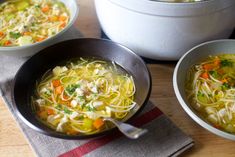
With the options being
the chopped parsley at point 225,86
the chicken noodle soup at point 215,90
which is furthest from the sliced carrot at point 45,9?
the chopped parsley at point 225,86

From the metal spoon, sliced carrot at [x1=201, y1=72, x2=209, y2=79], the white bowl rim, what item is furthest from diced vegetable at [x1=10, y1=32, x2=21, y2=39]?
sliced carrot at [x1=201, y1=72, x2=209, y2=79]

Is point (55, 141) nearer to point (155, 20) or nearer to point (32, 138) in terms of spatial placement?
point (32, 138)

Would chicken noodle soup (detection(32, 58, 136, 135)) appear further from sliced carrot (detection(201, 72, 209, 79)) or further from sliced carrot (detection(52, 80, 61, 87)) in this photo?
sliced carrot (detection(201, 72, 209, 79))

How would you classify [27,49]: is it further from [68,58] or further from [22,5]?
[22,5]

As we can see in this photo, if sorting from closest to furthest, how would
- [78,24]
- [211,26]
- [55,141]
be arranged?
1. [55,141]
2. [211,26]
3. [78,24]

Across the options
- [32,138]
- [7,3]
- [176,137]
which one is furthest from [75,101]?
[7,3]

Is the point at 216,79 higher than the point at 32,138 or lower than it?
higher
